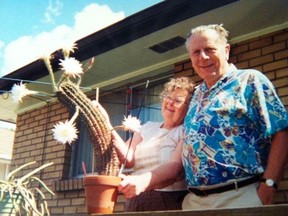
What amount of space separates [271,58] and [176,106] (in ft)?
4.18

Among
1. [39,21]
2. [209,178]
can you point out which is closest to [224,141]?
[209,178]

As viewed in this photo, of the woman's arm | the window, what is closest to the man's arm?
the woman's arm

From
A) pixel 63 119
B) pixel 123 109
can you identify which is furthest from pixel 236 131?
pixel 63 119

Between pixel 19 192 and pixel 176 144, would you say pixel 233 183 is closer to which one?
pixel 176 144

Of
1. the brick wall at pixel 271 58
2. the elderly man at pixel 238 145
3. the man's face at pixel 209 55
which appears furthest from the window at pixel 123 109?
the elderly man at pixel 238 145

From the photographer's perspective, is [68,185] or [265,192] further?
[68,185]

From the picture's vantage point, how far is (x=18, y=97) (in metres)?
1.85

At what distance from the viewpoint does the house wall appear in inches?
113

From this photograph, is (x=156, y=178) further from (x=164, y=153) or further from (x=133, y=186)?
(x=164, y=153)

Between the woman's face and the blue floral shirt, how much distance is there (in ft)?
1.11

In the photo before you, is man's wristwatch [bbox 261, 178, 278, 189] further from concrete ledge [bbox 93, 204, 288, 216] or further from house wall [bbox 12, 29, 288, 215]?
house wall [bbox 12, 29, 288, 215]

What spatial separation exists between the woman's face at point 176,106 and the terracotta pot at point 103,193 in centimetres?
55

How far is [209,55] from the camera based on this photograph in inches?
71.2

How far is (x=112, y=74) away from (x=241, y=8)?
185 cm
